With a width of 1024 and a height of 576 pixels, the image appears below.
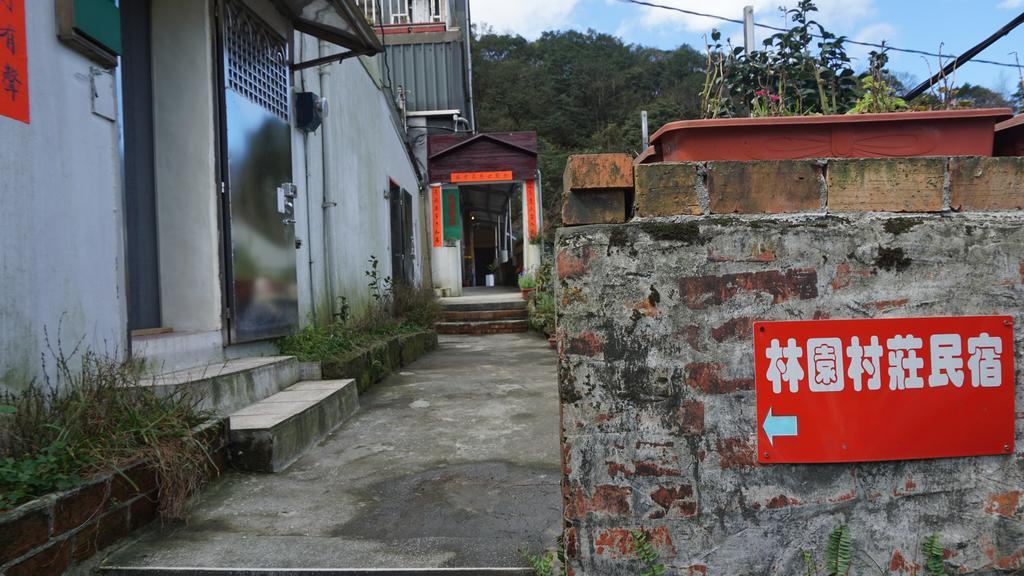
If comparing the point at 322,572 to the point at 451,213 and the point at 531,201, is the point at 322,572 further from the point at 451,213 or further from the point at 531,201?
the point at 531,201

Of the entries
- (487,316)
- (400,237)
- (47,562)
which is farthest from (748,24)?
(487,316)

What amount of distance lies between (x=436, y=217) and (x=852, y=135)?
12.1 m

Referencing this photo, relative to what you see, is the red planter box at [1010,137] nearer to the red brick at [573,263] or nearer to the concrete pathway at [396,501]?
the red brick at [573,263]

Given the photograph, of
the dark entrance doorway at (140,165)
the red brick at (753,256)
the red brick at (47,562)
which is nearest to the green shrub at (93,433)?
the red brick at (47,562)

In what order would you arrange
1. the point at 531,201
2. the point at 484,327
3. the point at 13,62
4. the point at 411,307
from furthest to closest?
the point at 531,201
the point at 484,327
the point at 411,307
the point at 13,62

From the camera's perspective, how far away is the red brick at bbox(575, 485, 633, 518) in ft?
5.09

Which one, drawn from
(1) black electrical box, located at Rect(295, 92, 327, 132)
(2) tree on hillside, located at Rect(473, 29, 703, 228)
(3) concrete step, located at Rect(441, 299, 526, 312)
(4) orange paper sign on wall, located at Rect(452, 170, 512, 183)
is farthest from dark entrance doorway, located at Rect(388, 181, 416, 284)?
(2) tree on hillside, located at Rect(473, 29, 703, 228)

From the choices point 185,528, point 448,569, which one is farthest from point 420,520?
point 185,528

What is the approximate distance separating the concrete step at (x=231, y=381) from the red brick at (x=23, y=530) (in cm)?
92

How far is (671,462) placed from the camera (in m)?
1.54

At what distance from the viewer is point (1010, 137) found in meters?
1.65

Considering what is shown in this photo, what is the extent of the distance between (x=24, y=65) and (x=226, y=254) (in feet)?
5.11

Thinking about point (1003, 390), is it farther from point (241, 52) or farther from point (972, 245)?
point (241, 52)

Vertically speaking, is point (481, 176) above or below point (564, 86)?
below
